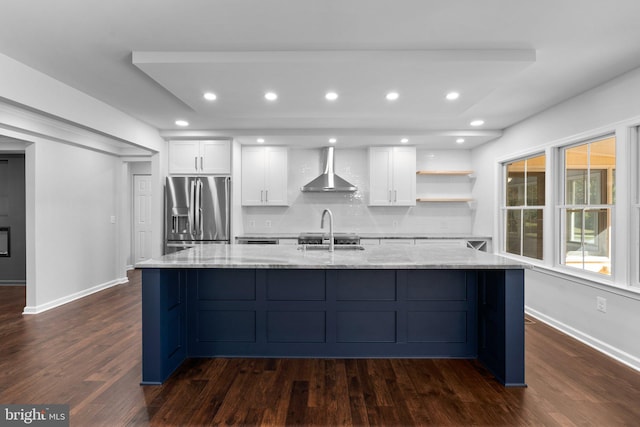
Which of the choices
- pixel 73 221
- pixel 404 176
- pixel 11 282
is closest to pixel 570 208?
pixel 404 176

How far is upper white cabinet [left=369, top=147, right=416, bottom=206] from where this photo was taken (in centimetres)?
581

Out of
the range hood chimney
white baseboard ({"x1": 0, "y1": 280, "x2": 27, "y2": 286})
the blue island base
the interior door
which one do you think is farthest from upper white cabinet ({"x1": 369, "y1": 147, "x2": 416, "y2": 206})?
white baseboard ({"x1": 0, "y1": 280, "x2": 27, "y2": 286})

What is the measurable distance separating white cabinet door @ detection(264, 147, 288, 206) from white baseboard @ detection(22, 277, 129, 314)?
282 centimetres

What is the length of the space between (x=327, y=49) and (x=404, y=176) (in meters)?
3.47

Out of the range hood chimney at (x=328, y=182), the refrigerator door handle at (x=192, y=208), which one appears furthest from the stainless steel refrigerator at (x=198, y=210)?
the range hood chimney at (x=328, y=182)

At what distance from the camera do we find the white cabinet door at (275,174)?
19.0ft

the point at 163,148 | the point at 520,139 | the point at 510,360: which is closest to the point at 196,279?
the point at 510,360

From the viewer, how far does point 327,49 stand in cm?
268

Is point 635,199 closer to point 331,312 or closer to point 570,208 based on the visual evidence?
point 570,208

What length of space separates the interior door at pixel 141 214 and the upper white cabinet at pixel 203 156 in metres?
2.47

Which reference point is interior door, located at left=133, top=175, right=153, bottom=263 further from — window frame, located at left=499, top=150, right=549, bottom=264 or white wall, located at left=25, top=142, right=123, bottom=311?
window frame, located at left=499, top=150, right=549, bottom=264

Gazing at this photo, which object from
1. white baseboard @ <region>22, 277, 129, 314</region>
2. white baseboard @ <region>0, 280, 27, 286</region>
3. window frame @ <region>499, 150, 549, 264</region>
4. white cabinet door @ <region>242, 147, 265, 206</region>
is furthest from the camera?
white baseboard @ <region>0, 280, 27, 286</region>

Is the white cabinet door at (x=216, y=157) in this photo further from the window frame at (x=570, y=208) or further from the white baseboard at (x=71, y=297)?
Result: the window frame at (x=570, y=208)

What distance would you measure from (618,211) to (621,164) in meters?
0.41
